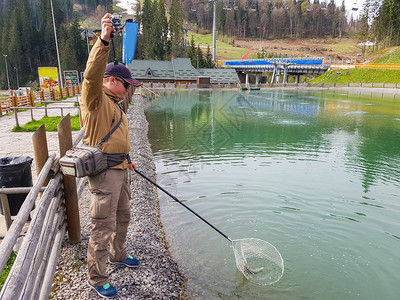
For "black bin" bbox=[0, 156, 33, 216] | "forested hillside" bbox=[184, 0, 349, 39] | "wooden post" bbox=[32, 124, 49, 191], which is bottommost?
"black bin" bbox=[0, 156, 33, 216]

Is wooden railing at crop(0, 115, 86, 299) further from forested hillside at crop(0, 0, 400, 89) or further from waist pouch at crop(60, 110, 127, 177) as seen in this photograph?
forested hillside at crop(0, 0, 400, 89)

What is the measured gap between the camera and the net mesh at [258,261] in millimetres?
5215

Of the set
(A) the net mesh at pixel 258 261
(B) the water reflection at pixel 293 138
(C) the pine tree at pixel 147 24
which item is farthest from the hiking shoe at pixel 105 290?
(C) the pine tree at pixel 147 24

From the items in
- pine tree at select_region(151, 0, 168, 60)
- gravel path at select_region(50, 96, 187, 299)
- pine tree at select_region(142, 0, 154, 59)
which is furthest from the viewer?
pine tree at select_region(142, 0, 154, 59)

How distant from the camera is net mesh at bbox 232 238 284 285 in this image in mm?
5215

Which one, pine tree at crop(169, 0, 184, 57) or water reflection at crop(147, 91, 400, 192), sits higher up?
pine tree at crop(169, 0, 184, 57)

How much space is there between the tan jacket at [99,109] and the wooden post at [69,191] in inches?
31.4

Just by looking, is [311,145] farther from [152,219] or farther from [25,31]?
[25,31]

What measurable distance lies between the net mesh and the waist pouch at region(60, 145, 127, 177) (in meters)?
3.04

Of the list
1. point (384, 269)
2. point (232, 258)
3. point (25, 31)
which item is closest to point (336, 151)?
point (384, 269)

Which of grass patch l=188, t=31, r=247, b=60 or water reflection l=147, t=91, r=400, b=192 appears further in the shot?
grass patch l=188, t=31, r=247, b=60

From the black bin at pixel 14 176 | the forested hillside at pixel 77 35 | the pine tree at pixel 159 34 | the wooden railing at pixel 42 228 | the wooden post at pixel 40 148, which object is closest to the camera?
the wooden railing at pixel 42 228

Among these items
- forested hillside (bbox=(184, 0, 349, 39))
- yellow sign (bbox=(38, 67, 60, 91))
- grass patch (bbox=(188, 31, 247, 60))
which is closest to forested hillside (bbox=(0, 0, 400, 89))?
grass patch (bbox=(188, 31, 247, 60))

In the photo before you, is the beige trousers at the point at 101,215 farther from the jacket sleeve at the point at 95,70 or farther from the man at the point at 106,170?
the jacket sleeve at the point at 95,70
